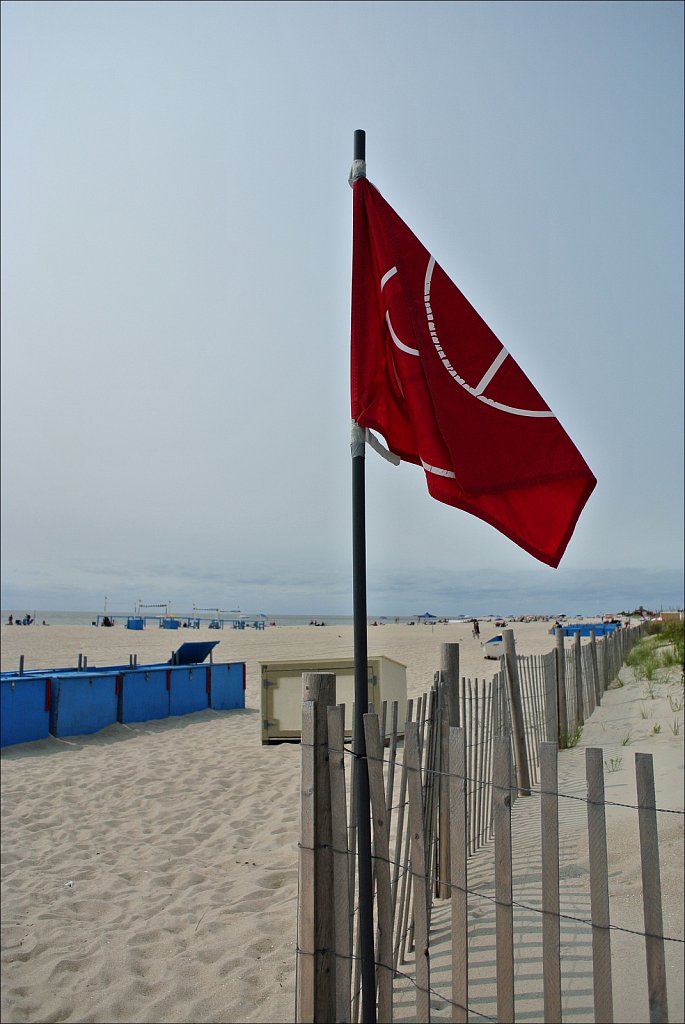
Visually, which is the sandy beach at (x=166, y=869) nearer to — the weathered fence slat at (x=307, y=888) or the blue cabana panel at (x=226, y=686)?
the weathered fence slat at (x=307, y=888)

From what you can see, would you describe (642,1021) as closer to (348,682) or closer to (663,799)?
(663,799)

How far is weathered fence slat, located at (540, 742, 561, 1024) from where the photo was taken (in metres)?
2.55

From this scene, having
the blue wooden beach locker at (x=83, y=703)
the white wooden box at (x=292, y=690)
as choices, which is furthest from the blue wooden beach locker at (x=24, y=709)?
the white wooden box at (x=292, y=690)

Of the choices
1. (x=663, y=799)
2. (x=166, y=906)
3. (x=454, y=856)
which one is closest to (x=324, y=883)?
(x=454, y=856)

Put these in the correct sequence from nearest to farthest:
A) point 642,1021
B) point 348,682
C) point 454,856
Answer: point 454,856 < point 642,1021 < point 348,682

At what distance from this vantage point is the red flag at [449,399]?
9.68 ft

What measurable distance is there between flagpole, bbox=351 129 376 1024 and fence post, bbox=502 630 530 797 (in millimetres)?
5225

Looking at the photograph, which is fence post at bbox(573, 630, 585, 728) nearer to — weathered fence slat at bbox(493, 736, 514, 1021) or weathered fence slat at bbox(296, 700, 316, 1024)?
weathered fence slat at bbox(296, 700, 316, 1024)

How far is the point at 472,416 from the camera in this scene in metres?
3.01

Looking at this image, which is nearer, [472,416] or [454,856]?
[454,856]

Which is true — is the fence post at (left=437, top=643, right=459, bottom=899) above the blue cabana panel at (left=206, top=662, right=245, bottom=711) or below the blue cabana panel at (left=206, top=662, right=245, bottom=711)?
above

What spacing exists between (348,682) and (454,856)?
8.21 meters

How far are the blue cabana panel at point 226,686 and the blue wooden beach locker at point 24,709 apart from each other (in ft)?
12.5

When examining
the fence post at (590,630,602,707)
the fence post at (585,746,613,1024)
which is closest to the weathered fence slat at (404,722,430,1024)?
the fence post at (585,746,613,1024)
